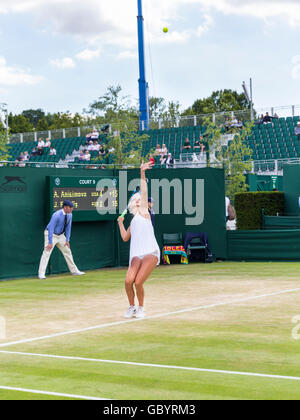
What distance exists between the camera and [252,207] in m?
25.1

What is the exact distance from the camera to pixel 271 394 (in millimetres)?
6391

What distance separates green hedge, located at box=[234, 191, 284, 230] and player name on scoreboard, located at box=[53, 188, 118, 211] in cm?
560

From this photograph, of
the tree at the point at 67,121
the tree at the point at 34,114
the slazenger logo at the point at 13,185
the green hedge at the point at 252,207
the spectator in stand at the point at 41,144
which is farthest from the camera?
the tree at the point at 34,114

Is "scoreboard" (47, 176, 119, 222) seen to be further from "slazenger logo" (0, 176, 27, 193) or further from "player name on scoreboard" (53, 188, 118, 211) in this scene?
"slazenger logo" (0, 176, 27, 193)

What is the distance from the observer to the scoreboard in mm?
20016

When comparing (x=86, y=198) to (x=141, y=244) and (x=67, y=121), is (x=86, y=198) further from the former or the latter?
(x=67, y=121)

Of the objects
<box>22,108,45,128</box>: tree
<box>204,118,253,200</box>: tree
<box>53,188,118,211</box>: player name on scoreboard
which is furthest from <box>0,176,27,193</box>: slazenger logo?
<box>22,108,45,128</box>: tree

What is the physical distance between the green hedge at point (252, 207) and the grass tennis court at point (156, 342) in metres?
8.30

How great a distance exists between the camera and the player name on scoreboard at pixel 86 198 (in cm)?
2011

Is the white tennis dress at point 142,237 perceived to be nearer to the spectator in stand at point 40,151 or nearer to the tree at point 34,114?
the spectator in stand at point 40,151

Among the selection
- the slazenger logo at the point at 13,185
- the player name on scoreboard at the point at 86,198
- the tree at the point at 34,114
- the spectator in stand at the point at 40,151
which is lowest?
the player name on scoreboard at the point at 86,198

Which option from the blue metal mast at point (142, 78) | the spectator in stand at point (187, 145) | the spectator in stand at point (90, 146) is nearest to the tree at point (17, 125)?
the blue metal mast at point (142, 78)

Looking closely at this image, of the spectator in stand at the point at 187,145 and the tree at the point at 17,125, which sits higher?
the tree at the point at 17,125
